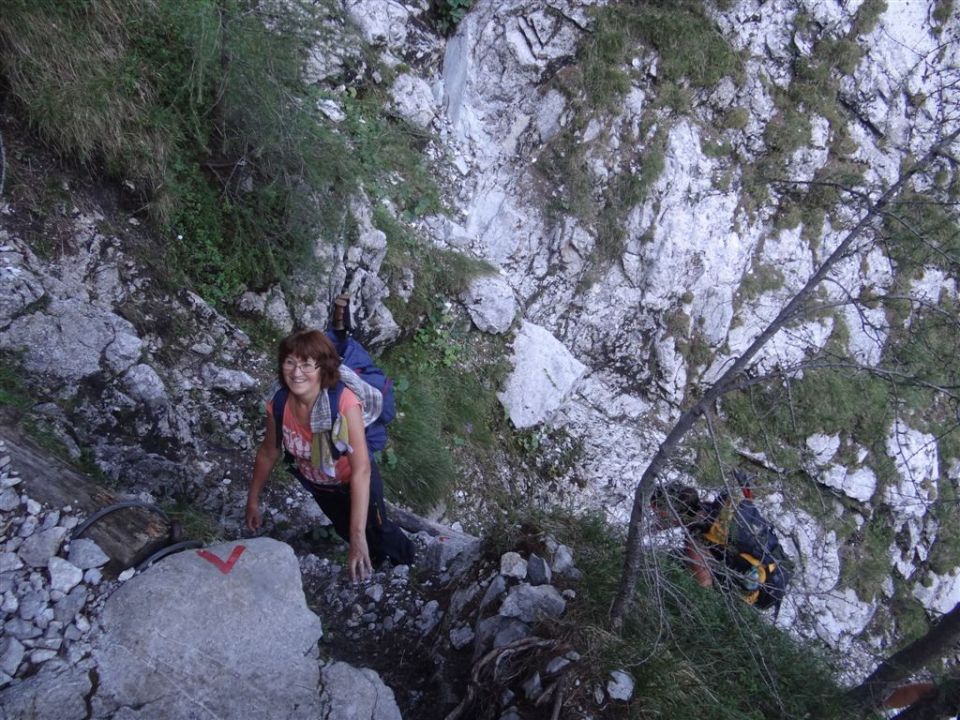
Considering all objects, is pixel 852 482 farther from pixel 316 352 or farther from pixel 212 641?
pixel 212 641

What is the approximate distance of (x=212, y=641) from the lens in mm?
2600

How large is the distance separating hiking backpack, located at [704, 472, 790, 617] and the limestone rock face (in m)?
1.97

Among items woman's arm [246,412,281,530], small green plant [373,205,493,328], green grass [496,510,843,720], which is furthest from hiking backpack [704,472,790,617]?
small green plant [373,205,493,328]

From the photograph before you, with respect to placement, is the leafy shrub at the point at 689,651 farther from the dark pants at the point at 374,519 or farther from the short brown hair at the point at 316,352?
the short brown hair at the point at 316,352

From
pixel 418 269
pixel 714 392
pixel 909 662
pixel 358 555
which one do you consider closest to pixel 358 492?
pixel 358 555

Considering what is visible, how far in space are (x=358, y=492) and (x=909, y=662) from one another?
3.13 meters

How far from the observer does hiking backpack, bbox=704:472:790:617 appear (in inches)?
113

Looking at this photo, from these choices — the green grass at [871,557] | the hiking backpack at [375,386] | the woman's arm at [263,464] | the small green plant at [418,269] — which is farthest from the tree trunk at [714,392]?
the green grass at [871,557]

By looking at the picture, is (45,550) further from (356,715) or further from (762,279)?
(762,279)

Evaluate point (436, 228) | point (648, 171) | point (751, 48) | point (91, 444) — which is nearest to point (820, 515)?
point (91, 444)

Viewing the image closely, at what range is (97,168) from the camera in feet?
15.5

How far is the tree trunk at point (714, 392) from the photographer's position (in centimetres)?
251

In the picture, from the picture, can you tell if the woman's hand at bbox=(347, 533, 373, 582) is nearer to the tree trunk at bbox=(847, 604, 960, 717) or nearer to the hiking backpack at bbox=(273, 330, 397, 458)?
the hiking backpack at bbox=(273, 330, 397, 458)

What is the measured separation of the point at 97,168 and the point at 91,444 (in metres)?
2.27
